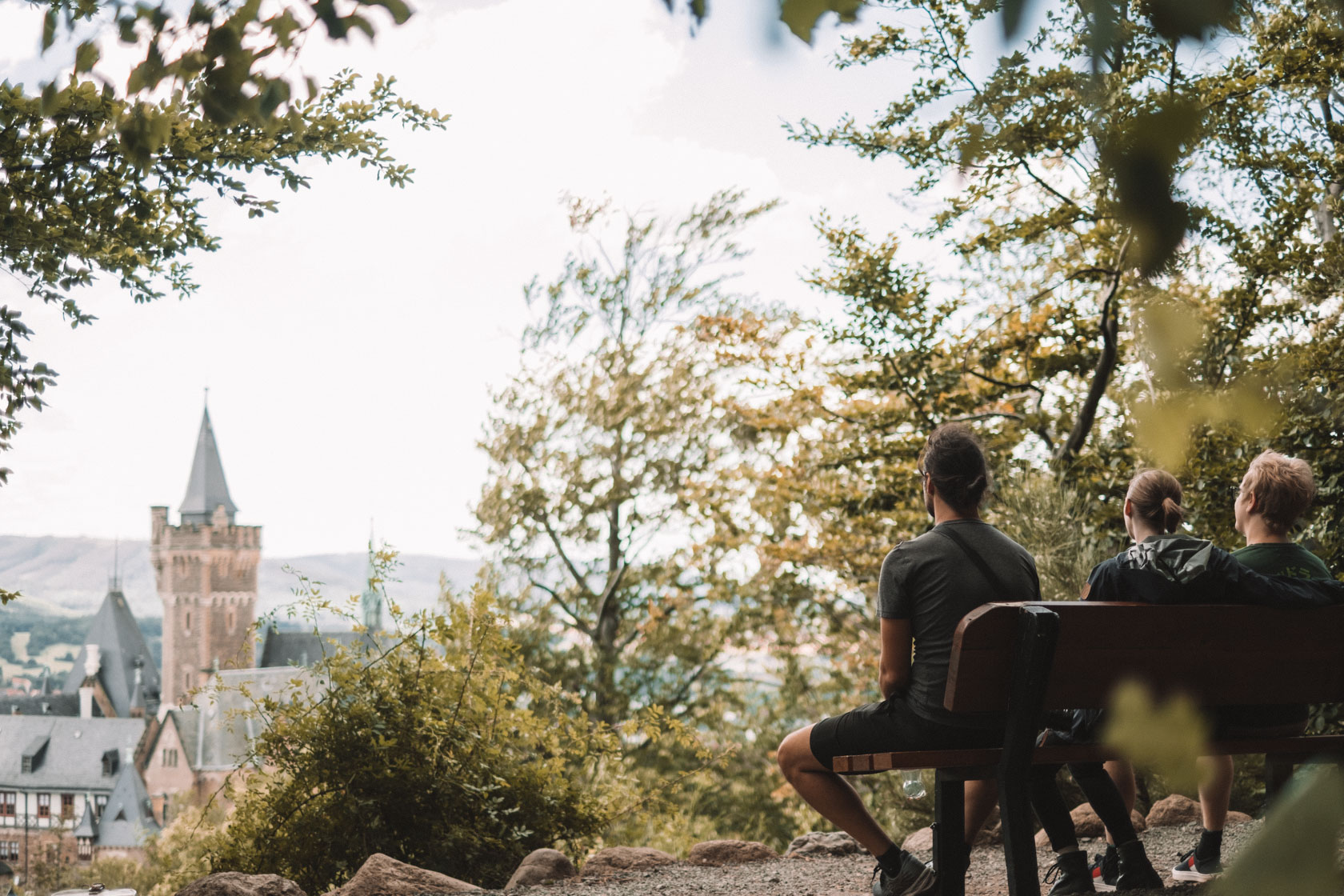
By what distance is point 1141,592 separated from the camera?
117 inches

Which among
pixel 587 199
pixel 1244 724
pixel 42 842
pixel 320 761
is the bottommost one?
pixel 42 842

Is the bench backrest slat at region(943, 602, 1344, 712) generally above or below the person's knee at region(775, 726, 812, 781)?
above

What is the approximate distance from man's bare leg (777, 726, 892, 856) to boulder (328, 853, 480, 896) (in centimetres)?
168

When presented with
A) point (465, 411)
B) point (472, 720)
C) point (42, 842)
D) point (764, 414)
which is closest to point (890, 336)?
point (764, 414)

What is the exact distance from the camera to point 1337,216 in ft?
21.5

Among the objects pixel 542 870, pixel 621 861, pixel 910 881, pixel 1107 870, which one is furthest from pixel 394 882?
pixel 1107 870

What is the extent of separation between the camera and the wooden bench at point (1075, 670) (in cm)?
262

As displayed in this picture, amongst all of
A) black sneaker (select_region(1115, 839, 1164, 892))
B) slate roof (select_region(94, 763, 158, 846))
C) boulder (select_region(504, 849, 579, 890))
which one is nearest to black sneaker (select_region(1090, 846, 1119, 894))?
black sneaker (select_region(1115, 839, 1164, 892))

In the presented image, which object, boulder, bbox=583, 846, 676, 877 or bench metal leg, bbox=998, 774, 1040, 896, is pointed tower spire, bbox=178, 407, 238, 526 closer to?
boulder, bbox=583, 846, 676, 877

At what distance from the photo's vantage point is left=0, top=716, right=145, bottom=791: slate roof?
82.2m

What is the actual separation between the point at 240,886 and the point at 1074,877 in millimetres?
2602

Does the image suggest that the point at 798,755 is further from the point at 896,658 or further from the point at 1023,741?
the point at 1023,741

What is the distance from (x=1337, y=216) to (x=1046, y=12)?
694 centimetres

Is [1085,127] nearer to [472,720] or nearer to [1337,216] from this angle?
[472,720]
